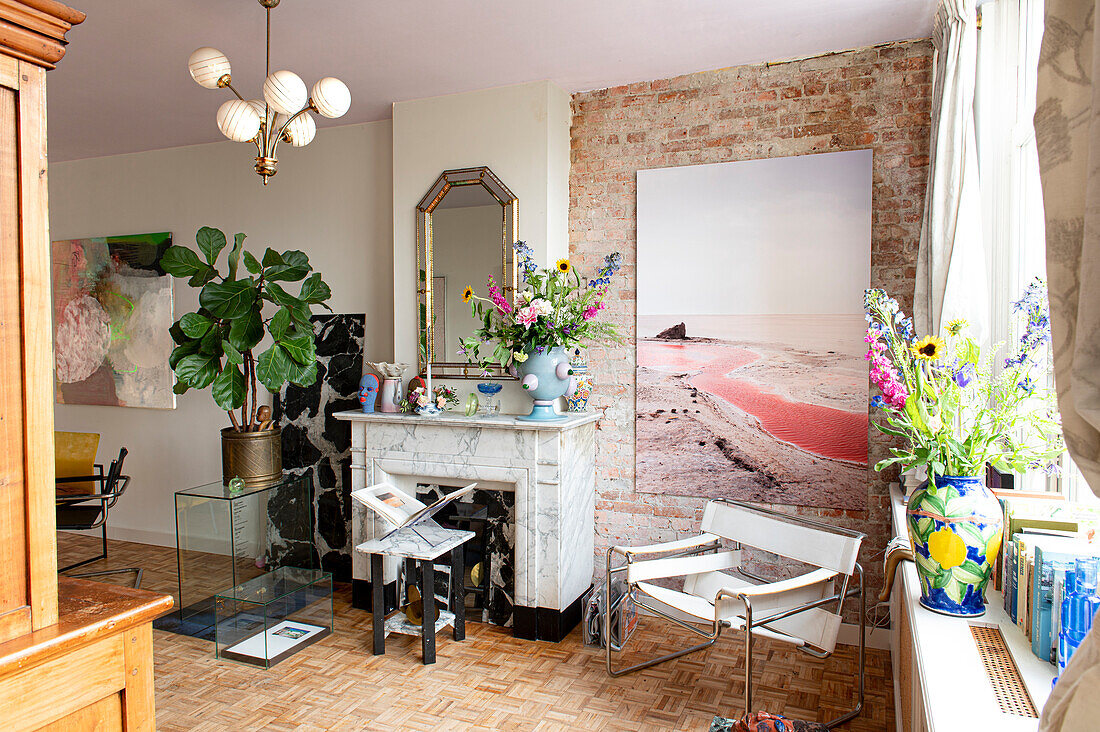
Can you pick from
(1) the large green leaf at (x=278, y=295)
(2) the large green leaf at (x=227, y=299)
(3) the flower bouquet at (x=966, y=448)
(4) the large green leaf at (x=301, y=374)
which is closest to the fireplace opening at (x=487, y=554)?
(4) the large green leaf at (x=301, y=374)

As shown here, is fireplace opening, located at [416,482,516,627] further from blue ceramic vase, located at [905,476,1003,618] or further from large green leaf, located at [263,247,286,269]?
blue ceramic vase, located at [905,476,1003,618]

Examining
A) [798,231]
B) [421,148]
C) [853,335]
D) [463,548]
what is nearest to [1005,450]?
[853,335]

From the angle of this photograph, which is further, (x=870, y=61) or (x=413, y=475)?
(x=413, y=475)

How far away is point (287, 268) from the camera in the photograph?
3975 millimetres

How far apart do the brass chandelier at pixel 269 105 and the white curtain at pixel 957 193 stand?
2.25 meters

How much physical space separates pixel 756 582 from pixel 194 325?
124 inches

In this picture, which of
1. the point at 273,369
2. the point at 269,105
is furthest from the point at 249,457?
the point at 269,105

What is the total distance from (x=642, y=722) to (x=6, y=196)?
2.71 meters

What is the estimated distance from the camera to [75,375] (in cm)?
559

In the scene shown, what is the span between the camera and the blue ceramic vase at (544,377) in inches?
143

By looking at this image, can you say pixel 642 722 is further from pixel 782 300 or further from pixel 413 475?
pixel 782 300

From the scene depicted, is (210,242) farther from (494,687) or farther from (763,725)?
(763,725)

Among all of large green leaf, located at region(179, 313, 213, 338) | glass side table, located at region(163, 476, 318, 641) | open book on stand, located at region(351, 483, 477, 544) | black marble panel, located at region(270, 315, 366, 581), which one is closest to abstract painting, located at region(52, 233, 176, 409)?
black marble panel, located at region(270, 315, 366, 581)

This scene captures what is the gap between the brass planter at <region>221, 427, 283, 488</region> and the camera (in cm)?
387
